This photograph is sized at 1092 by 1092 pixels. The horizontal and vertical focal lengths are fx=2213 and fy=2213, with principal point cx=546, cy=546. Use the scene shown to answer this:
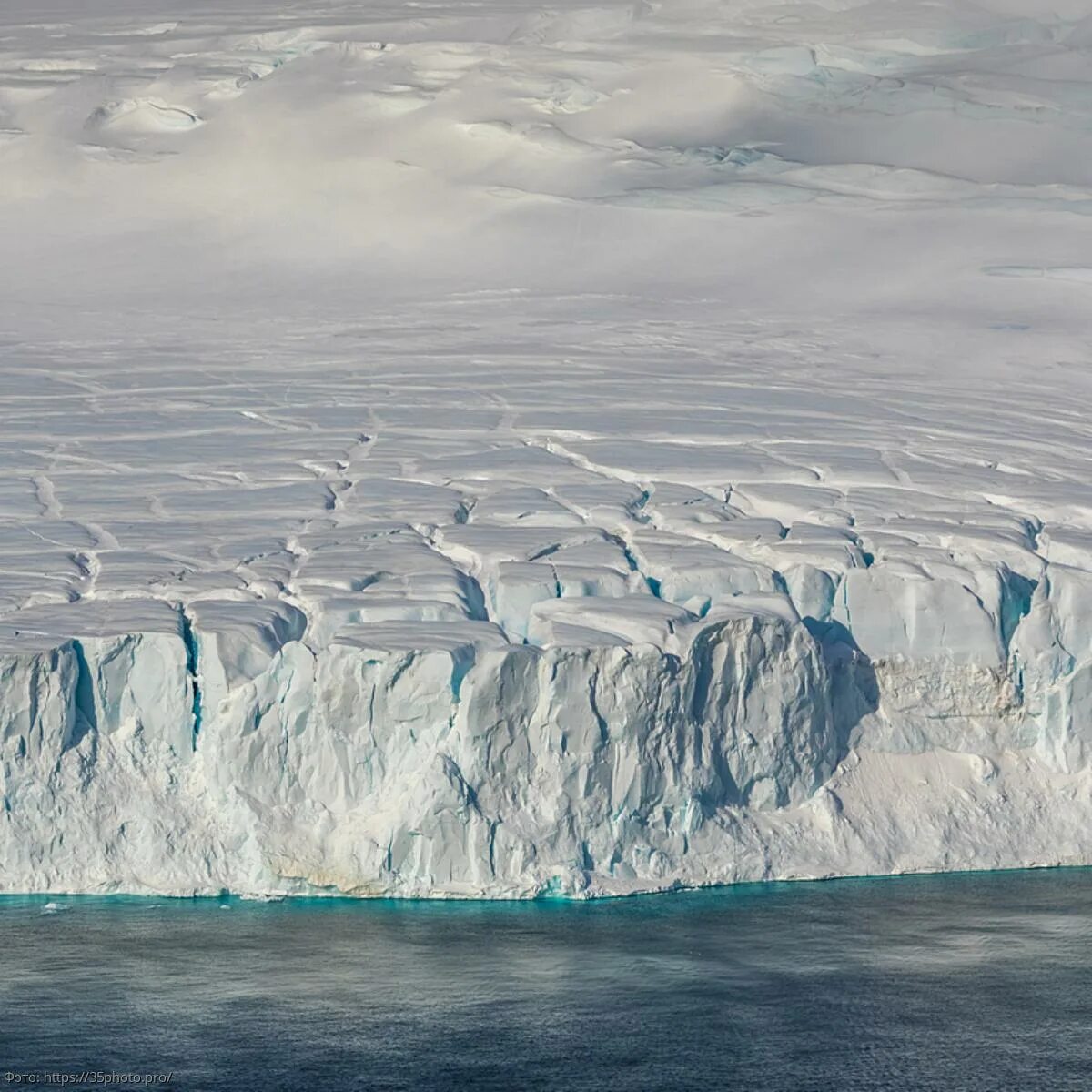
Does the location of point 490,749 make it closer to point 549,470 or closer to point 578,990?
point 578,990

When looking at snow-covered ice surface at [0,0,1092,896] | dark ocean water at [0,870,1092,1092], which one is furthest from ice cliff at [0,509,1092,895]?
dark ocean water at [0,870,1092,1092]

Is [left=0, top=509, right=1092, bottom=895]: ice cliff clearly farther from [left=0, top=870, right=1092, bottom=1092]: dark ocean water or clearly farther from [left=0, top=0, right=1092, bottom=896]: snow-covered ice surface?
[left=0, top=870, right=1092, bottom=1092]: dark ocean water

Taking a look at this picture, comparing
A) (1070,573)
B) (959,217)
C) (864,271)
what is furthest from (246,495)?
(959,217)

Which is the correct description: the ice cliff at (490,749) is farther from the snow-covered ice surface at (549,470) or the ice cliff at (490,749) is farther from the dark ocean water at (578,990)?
the dark ocean water at (578,990)

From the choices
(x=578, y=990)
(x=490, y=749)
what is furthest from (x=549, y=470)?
(x=578, y=990)

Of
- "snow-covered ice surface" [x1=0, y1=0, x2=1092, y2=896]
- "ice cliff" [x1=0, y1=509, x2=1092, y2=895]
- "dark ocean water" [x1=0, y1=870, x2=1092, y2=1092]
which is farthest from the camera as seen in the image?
"snow-covered ice surface" [x1=0, y1=0, x2=1092, y2=896]

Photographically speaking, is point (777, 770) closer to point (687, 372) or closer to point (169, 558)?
point (169, 558)

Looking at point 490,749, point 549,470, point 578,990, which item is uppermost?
point 549,470

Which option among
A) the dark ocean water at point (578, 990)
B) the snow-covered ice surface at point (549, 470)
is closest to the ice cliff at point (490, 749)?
the snow-covered ice surface at point (549, 470)
